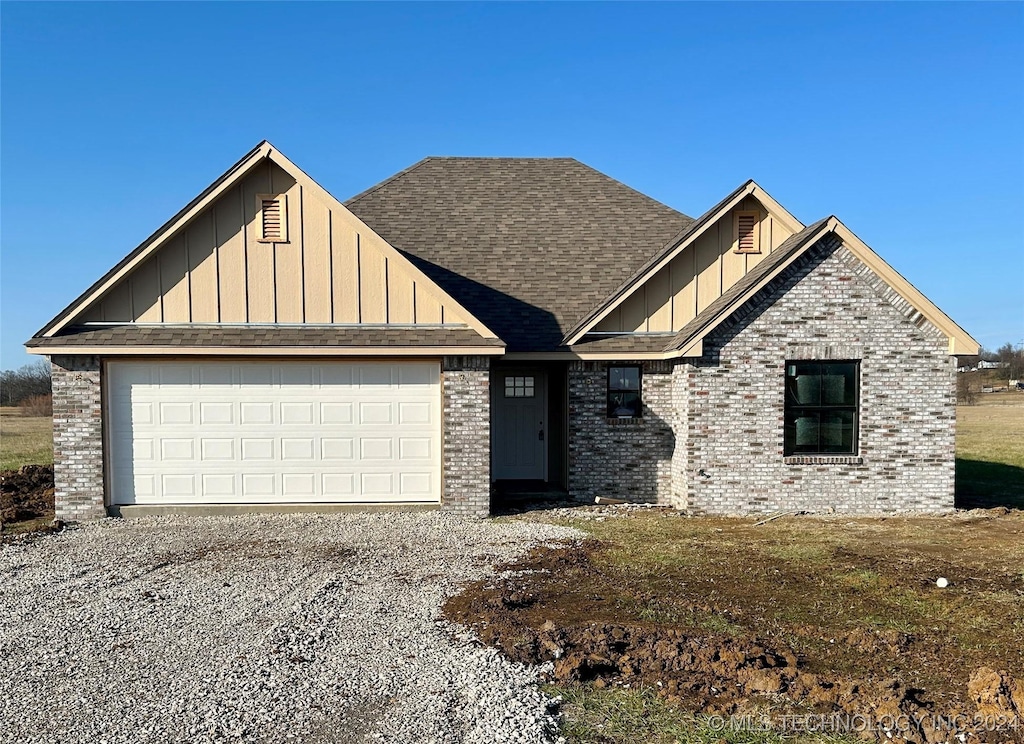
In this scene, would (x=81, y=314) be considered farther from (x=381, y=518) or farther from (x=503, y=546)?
(x=503, y=546)

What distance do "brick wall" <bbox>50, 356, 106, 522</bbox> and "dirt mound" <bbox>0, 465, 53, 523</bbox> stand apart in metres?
1.21

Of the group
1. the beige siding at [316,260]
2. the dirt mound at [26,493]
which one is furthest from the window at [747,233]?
the dirt mound at [26,493]

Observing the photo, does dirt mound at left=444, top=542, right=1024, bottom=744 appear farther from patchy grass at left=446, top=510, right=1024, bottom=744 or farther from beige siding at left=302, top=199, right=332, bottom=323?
beige siding at left=302, top=199, right=332, bottom=323

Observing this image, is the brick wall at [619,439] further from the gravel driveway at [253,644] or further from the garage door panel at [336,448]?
the garage door panel at [336,448]

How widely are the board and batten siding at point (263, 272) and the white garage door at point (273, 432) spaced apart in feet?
3.05

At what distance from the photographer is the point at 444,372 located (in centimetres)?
1163

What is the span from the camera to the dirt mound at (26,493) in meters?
11.8

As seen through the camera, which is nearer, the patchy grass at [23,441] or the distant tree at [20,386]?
the patchy grass at [23,441]

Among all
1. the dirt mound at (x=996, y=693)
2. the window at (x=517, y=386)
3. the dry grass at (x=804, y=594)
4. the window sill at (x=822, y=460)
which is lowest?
the dry grass at (x=804, y=594)

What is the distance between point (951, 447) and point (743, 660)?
9075 millimetres

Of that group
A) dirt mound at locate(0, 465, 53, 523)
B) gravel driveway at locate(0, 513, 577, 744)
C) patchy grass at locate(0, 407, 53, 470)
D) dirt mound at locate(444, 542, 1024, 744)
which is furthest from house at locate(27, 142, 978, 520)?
patchy grass at locate(0, 407, 53, 470)

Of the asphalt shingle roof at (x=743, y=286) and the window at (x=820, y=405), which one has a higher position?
the asphalt shingle roof at (x=743, y=286)

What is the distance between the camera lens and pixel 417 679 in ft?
17.3

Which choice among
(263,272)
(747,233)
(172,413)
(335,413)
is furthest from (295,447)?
(747,233)
